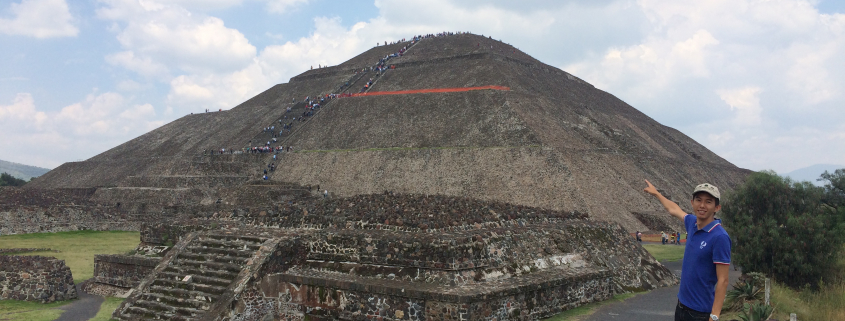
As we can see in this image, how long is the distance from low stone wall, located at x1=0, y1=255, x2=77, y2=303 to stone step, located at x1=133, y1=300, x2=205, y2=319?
3992mm

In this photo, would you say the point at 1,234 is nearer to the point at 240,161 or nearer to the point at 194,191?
the point at 194,191

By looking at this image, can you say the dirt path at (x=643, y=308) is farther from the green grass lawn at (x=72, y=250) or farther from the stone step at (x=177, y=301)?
the green grass lawn at (x=72, y=250)

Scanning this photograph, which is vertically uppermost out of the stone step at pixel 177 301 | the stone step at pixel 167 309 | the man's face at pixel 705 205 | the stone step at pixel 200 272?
the man's face at pixel 705 205

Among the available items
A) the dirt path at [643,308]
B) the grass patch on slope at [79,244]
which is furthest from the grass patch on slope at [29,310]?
the dirt path at [643,308]

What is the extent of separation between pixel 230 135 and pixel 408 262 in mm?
45480

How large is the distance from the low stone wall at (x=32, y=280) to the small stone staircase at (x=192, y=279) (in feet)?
11.5

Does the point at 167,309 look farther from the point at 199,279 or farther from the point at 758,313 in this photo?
the point at 758,313

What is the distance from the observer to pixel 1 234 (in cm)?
3084

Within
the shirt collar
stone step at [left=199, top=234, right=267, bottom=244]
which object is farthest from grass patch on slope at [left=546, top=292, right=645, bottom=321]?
the shirt collar

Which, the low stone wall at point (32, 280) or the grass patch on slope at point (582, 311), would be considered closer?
the grass patch on slope at point (582, 311)

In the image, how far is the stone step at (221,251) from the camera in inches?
556

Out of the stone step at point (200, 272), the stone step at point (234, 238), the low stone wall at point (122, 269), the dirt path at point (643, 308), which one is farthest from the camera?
the low stone wall at point (122, 269)

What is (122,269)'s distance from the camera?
55.8 ft

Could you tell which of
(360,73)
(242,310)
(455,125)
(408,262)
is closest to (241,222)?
(242,310)
